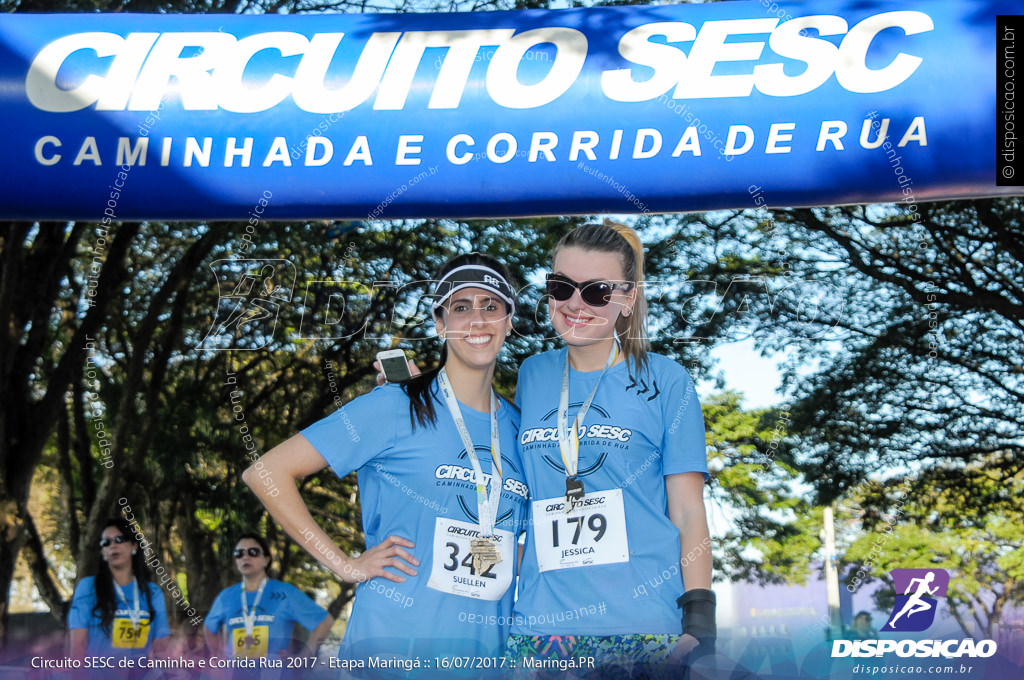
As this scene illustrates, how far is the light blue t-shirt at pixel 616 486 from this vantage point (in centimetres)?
301

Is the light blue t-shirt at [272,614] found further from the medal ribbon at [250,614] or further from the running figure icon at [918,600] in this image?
the running figure icon at [918,600]

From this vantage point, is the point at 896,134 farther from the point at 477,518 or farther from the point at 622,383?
the point at 477,518

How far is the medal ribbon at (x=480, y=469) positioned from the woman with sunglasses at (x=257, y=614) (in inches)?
123

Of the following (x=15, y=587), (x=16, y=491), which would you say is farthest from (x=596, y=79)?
(x=15, y=587)

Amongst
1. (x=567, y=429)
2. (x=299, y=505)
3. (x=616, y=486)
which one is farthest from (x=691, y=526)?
(x=299, y=505)

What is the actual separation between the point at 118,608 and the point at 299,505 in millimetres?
3499

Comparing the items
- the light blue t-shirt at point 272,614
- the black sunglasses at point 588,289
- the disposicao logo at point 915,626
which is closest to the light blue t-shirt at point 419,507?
the black sunglasses at point 588,289

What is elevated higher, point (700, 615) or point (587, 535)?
point (587, 535)

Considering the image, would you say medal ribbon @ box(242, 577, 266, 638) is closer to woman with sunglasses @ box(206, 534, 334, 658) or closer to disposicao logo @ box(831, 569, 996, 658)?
woman with sunglasses @ box(206, 534, 334, 658)

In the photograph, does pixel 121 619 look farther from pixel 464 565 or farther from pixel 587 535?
pixel 587 535

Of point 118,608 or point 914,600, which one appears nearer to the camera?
point 914,600

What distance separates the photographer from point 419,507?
3.20 meters

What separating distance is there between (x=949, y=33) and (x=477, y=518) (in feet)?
8.41

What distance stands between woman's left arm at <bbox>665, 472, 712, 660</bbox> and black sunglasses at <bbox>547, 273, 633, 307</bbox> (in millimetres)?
691
